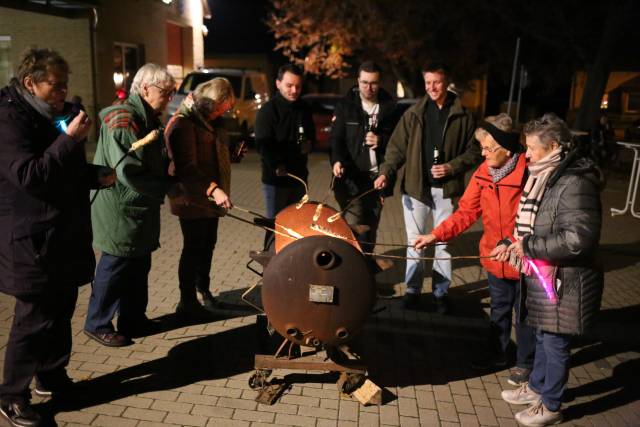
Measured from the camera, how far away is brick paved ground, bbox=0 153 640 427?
12.0ft

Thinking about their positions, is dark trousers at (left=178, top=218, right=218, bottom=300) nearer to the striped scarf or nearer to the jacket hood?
the striped scarf

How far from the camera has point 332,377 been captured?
415 cm

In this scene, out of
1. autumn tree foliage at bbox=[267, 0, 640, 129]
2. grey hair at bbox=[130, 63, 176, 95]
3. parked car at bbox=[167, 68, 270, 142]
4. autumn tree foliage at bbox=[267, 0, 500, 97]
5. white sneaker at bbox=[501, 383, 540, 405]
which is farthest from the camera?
autumn tree foliage at bbox=[267, 0, 500, 97]

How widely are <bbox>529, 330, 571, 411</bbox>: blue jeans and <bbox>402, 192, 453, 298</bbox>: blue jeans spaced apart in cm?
163

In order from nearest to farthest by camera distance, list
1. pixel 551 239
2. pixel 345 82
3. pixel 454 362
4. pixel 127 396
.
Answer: pixel 551 239
pixel 127 396
pixel 454 362
pixel 345 82

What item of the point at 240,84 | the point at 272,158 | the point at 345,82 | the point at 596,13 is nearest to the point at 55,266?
the point at 272,158

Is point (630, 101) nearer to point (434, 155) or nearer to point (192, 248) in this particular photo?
point (434, 155)

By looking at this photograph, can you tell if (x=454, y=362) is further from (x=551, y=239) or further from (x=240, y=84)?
(x=240, y=84)

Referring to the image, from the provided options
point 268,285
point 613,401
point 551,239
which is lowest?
point 613,401

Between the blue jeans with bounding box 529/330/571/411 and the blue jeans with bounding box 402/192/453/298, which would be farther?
the blue jeans with bounding box 402/192/453/298

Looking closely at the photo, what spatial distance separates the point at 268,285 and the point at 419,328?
209 centimetres

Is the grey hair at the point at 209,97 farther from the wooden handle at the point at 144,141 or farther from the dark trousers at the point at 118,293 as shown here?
the dark trousers at the point at 118,293

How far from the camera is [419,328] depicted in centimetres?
502

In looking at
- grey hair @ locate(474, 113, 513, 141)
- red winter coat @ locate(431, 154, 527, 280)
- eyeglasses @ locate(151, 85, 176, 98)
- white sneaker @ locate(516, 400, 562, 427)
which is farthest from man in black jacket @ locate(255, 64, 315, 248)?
white sneaker @ locate(516, 400, 562, 427)
